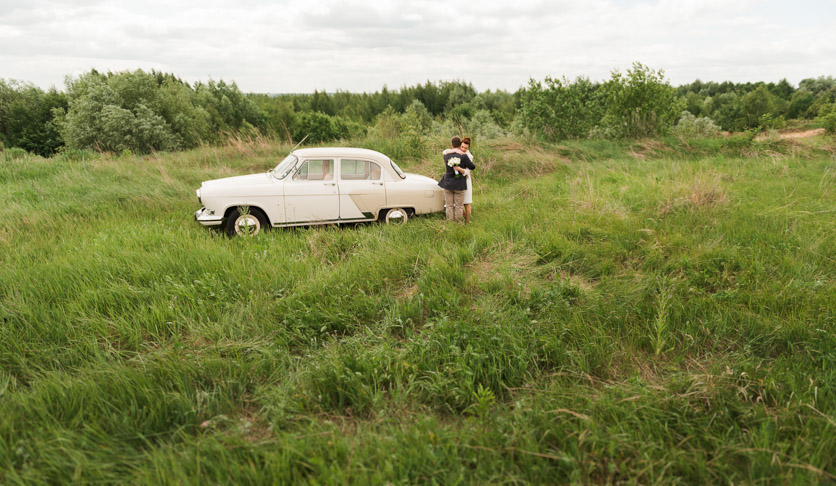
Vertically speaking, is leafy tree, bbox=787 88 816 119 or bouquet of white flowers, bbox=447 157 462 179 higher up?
leafy tree, bbox=787 88 816 119

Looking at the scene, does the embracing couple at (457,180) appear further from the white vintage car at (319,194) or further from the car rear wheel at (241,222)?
the car rear wheel at (241,222)

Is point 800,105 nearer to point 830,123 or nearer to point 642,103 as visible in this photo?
point 830,123

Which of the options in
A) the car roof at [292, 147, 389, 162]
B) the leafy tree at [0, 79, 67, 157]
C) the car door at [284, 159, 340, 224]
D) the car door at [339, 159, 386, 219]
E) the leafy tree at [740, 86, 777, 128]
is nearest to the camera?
the car door at [284, 159, 340, 224]

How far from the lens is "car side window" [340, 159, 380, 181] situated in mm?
7199

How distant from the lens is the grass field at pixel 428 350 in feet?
7.81

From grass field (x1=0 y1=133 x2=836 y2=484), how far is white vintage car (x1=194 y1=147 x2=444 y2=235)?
45cm

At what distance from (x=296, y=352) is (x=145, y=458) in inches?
54.4

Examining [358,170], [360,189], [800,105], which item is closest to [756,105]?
[800,105]

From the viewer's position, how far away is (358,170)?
7285 mm

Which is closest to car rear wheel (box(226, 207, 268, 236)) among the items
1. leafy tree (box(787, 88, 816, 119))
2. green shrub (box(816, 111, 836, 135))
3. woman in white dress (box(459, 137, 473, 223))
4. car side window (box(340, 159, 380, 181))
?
car side window (box(340, 159, 380, 181))

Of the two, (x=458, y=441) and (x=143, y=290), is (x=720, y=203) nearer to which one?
(x=458, y=441)

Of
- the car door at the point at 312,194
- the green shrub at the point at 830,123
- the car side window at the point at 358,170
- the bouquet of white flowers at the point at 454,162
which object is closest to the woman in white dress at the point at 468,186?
the bouquet of white flowers at the point at 454,162

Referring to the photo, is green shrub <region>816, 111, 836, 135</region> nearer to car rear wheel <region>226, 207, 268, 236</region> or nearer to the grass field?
the grass field

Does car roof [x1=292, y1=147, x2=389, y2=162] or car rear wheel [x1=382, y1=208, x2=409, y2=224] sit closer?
car roof [x1=292, y1=147, x2=389, y2=162]
